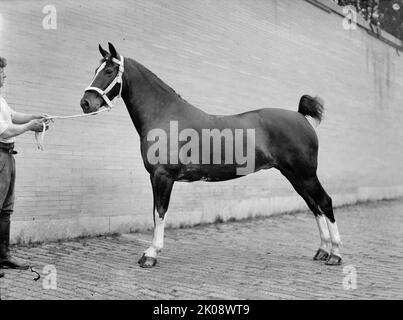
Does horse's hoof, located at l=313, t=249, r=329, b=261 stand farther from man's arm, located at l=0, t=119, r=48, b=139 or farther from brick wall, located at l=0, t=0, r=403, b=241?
man's arm, located at l=0, t=119, r=48, b=139

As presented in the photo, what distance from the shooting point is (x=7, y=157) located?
4.97m

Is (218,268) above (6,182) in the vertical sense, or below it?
below

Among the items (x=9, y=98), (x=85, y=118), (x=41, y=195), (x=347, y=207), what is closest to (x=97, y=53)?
(x=85, y=118)

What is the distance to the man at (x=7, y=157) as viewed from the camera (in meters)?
4.78

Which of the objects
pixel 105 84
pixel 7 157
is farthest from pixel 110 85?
pixel 7 157

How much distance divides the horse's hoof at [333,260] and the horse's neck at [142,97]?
2.58 m

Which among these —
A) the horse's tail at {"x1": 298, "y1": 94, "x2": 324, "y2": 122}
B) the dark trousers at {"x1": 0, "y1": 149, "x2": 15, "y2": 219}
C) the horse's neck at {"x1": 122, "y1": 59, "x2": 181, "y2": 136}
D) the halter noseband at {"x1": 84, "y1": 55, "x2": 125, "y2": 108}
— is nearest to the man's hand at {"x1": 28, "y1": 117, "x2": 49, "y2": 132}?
the dark trousers at {"x1": 0, "y1": 149, "x2": 15, "y2": 219}

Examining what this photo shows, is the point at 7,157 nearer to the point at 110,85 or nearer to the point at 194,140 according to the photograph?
the point at 110,85

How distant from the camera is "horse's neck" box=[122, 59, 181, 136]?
5570 millimetres

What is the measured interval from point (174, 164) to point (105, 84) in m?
1.16

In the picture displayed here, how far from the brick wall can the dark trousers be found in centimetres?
152

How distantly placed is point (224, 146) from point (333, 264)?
6.15 feet

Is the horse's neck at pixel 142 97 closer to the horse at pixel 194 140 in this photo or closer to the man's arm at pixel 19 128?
the horse at pixel 194 140

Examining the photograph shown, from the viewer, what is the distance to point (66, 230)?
705cm
